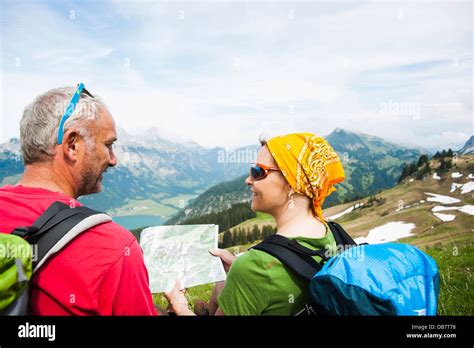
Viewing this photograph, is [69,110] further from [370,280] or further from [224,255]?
[370,280]

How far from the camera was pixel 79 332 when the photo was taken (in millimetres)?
3357

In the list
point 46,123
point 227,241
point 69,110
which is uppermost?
point 69,110

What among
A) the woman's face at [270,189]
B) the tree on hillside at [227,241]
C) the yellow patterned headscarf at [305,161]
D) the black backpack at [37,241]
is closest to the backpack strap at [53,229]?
the black backpack at [37,241]

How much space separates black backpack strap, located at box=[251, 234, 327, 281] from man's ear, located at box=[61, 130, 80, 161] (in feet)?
5.66

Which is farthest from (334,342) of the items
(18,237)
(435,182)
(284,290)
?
(435,182)

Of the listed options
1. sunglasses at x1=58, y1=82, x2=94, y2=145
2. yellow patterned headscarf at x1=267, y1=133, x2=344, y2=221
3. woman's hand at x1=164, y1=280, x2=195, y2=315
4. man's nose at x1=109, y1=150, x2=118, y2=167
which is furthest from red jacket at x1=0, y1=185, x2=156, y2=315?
yellow patterned headscarf at x1=267, y1=133, x2=344, y2=221

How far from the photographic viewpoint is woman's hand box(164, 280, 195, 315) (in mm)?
3803

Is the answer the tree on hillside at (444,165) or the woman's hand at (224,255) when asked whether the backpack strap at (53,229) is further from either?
the tree on hillside at (444,165)

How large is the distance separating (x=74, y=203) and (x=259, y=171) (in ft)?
5.94

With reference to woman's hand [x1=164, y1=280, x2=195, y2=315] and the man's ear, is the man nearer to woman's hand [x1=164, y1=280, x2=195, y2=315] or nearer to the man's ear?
the man's ear

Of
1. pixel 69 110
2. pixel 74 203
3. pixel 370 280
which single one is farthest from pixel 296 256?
pixel 69 110

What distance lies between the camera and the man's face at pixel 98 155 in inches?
136

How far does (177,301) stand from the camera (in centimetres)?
390

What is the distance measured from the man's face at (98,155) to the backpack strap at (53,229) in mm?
690
